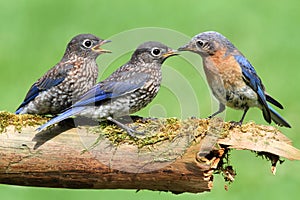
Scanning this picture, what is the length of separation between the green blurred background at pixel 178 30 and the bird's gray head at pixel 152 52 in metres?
4.52

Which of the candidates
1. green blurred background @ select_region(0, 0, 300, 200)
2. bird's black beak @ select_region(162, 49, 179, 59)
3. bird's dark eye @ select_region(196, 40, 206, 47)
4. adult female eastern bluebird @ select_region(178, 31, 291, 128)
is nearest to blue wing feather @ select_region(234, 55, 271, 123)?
adult female eastern bluebird @ select_region(178, 31, 291, 128)

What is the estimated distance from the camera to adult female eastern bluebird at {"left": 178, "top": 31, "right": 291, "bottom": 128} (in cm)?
909

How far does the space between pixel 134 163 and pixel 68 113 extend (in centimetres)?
86

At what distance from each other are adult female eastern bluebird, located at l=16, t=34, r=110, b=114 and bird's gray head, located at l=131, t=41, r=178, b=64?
0.34 m

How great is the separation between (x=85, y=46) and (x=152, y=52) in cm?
81

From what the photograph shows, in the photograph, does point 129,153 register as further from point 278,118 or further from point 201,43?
point 278,118

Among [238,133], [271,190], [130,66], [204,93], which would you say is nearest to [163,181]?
[238,133]

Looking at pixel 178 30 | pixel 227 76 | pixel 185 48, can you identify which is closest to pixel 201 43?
pixel 185 48

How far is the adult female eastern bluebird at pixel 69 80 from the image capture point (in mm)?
9047

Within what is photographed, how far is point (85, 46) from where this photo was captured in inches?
362

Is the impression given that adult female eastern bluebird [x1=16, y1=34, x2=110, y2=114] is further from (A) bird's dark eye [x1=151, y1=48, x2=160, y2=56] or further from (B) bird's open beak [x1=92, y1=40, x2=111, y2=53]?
(A) bird's dark eye [x1=151, y1=48, x2=160, y2=56]

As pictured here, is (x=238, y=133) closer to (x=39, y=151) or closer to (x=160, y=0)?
(x=39, y=151)

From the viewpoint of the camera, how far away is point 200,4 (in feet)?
61.2

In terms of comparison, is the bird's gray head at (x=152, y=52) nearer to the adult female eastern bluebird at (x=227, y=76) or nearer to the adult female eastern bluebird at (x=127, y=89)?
the adult female eastern bluebird at (x=127, y=89)
